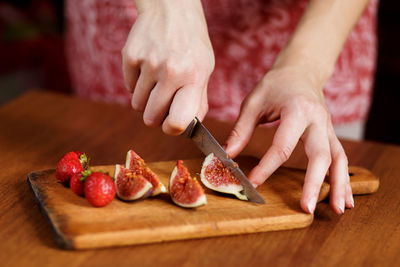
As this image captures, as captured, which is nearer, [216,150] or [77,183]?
[77,183]

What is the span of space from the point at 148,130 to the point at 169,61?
2.01 feet

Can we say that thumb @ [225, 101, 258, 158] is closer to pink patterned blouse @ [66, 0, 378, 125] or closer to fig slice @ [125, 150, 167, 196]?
fig slice @ [125, 150, 167, 196]

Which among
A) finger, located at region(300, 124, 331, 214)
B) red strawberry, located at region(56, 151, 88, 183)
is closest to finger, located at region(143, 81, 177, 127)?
red strawberry, located at region(56, 151, 88, 183)

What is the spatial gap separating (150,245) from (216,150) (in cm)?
39

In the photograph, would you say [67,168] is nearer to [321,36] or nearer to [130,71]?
[130,71]

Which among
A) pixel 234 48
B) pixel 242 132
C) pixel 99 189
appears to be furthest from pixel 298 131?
pixel 234 48

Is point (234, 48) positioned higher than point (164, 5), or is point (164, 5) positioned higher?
point (164, 5)

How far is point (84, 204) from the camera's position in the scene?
1295mm

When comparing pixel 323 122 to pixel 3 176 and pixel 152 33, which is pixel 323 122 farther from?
pixel 3 176

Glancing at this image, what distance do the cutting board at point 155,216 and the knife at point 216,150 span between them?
30 millimetres

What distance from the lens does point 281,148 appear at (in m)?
1.46

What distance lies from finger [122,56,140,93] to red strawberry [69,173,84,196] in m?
0.30

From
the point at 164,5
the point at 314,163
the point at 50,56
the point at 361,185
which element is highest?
the point at 164,5

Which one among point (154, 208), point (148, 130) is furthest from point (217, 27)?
point (154, 208)
